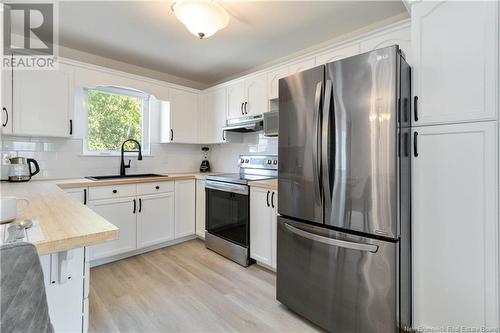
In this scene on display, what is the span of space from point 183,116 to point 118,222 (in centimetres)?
161

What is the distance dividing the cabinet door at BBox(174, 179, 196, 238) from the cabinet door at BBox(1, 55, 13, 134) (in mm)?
1644

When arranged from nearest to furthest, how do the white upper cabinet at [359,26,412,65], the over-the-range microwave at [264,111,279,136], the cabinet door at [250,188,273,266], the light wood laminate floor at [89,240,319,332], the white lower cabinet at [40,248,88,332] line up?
the white lower cabinet at [40,248,88,332]
the light wood laminate floor at [89,240,319,332]
the white upper cabinet at [359,26,412,65]
the cabinet door at [250,188,273,266]
the over-the-range microwave at [264,111,279,136]

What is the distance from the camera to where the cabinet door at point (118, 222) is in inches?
99.7

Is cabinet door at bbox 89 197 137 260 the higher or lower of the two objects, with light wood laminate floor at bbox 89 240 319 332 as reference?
higher

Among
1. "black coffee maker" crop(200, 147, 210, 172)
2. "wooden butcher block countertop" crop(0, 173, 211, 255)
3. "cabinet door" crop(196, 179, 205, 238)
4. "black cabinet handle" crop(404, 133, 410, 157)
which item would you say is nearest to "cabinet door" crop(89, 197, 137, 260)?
"cabinet door" crop(196, 179, 205, 238)

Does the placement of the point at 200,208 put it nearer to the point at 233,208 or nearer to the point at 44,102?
the point at 233,208

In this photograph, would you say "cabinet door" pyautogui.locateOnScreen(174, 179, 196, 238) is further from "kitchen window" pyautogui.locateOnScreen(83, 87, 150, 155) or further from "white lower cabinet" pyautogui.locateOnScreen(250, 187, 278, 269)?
"white lower cabinet" pyautogui.locateOnScreen(250, 187, 278, 269)

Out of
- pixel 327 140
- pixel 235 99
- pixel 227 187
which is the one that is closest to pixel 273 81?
pixel 235 99

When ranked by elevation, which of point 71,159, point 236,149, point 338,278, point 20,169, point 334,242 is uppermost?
point 236,149

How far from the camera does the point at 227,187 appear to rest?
9.13ft

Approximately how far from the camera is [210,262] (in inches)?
107

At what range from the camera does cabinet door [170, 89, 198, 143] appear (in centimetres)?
338

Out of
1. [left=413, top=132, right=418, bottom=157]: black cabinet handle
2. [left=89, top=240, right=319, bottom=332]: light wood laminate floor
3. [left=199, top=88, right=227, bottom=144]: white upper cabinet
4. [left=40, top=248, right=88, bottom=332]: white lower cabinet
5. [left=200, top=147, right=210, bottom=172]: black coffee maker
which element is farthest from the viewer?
[left=200, top=147, right=210, bottom=172]: black coffee maker

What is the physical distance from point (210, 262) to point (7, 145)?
7.64 feet
